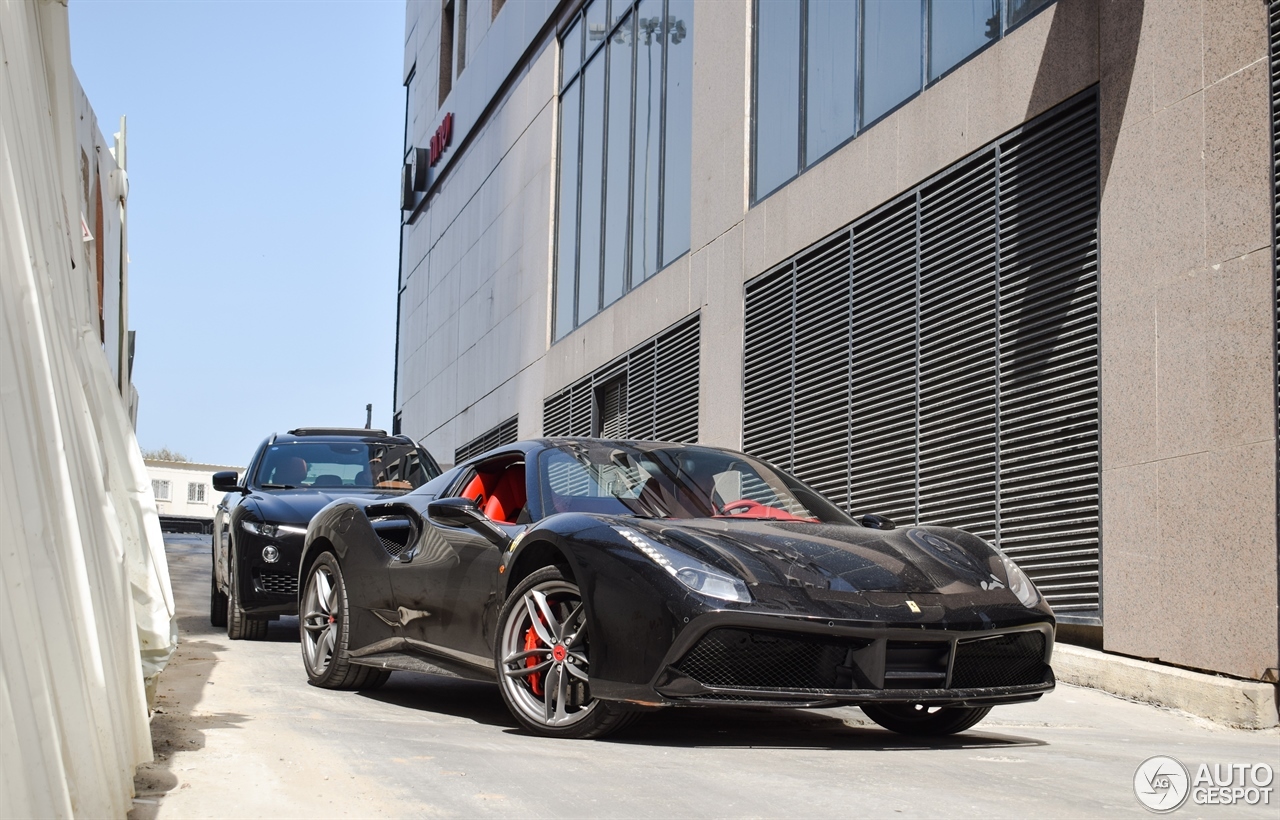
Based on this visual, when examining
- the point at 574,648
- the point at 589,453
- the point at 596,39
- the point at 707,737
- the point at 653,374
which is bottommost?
the point at 707,737

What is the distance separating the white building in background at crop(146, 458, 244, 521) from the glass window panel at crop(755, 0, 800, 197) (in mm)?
55618

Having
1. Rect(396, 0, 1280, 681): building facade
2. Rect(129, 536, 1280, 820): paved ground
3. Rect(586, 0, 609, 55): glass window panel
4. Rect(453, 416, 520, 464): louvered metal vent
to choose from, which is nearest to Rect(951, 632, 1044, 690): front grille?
Rect(129, 536, 1280, 820): paved ground

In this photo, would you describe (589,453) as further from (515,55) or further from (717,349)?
(515,55)

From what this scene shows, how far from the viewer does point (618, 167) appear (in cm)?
2047

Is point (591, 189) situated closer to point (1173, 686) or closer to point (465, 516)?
point (1173, 686)

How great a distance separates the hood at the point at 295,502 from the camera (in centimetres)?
957

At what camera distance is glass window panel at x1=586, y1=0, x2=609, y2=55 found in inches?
847

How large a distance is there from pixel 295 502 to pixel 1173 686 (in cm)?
588

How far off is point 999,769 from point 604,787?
1423 mm

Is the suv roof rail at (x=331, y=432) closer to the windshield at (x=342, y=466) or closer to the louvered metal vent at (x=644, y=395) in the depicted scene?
the windshield at (x=342, y=466)

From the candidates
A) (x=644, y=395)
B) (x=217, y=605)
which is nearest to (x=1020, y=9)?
(x=217, y=605)

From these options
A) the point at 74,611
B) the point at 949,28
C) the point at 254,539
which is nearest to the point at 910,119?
the point at 949,28

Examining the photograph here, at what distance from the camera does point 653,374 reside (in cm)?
1833

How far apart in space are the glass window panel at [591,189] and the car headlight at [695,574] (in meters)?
16.1
